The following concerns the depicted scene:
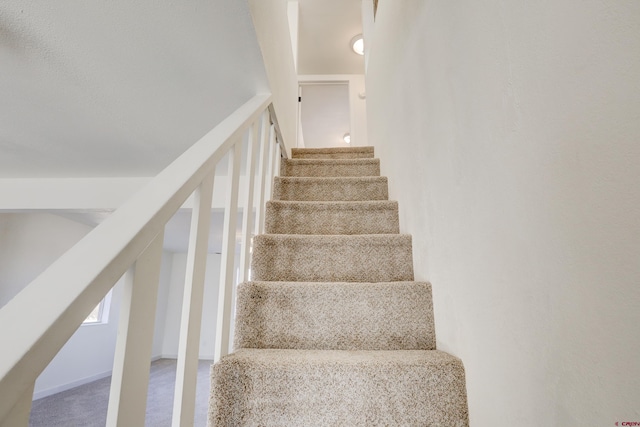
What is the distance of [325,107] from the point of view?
5.48m

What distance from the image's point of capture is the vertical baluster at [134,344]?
500 millimetres

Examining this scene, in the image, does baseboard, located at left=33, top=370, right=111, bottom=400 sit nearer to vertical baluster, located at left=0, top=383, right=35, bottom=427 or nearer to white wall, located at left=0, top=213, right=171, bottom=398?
white wall, located at left=0, top=213, right=171, bottom=398

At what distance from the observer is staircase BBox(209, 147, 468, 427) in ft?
2.89

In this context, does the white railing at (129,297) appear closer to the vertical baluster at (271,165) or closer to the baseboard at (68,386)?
the vertical baluster at (271,165)

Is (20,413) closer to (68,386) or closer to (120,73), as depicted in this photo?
(120,73)

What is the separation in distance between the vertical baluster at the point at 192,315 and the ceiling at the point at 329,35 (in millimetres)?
3725

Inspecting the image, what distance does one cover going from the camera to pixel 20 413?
0.33m

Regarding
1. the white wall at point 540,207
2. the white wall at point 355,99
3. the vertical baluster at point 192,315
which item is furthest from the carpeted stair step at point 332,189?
the white wall at point 355,99

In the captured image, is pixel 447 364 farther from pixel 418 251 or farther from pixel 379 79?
pixel 379 79

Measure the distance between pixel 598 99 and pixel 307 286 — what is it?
0.96m

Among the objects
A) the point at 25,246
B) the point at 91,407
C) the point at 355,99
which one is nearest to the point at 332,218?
the point at 355,99

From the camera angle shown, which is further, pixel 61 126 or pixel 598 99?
pixel 61 126

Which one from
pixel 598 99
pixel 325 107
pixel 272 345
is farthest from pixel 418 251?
pixel 325 107

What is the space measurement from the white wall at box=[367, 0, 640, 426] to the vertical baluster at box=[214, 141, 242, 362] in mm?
689
